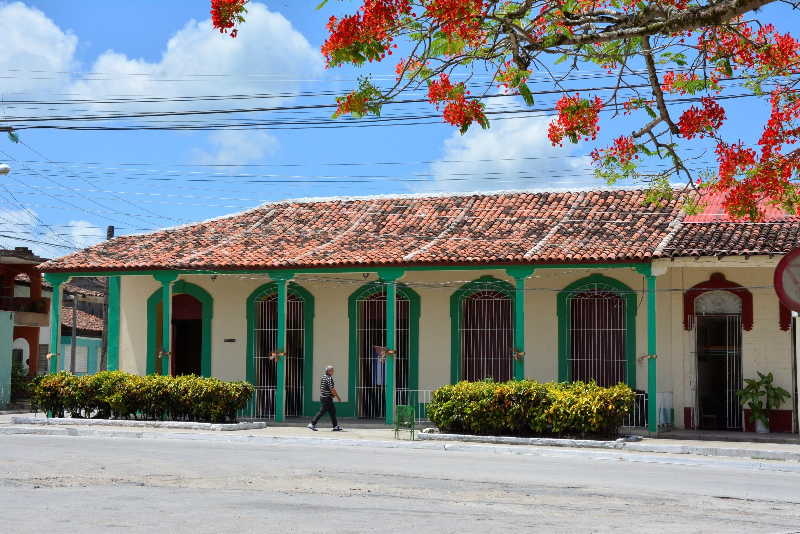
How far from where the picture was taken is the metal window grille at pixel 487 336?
2339 centimetres

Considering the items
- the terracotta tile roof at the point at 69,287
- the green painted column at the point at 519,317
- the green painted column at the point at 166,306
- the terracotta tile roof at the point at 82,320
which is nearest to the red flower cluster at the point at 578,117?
the green painted column at the point at 519,317

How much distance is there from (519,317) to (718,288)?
376 cm

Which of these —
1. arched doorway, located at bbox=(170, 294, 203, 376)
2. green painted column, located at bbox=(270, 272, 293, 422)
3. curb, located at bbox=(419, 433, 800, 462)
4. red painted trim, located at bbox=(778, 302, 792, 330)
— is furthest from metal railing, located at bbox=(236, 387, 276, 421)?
red painted trim, located at bbox=(778, 302, 792, 330)

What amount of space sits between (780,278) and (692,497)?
154 inches

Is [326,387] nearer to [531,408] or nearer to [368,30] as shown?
[531,408]

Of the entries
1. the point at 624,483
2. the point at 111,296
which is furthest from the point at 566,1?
the point at 111,296

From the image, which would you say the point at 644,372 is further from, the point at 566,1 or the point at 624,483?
the point at 566,1

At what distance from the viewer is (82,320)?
41.4 meters

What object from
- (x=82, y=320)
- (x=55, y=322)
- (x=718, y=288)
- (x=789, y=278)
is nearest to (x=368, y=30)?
(x=789, y=278)

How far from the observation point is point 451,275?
2383 centimetres

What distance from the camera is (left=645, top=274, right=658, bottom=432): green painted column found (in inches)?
814

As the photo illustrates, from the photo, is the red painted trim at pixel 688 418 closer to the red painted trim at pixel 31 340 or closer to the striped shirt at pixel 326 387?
the striped shirt at pixel 326 387

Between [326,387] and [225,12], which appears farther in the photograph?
[326,387]

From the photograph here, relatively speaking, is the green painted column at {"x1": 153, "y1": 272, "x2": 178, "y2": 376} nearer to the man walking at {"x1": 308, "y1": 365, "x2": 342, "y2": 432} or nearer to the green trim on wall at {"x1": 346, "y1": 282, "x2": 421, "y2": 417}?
the green trim on wall at {"x1": 346, "y1": 282, "x2": 421, "y2": 417}
